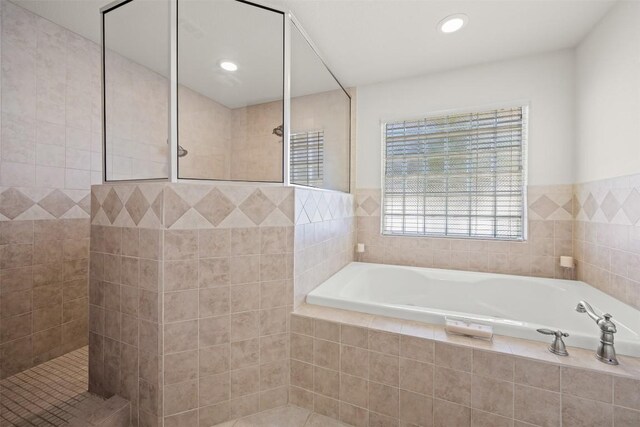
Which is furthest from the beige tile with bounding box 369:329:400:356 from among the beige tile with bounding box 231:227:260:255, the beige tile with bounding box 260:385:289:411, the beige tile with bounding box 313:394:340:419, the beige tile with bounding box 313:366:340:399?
the beige tile with bounding box 231:227:260:255

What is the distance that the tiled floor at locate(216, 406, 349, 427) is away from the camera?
1.41 m

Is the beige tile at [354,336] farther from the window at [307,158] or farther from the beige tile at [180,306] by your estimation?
the window at [307,158]

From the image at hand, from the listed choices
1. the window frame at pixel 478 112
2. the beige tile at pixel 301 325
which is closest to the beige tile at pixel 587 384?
the beige tile at pixel 301 325

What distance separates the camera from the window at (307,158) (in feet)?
5.70

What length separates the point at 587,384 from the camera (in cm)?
106

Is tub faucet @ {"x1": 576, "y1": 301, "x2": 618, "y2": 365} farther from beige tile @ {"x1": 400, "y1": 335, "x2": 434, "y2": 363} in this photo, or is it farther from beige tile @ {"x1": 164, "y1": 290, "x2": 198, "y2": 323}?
beige tile @ {"x1": 164, "y1": 290, "x2": 198, "y2": 323}

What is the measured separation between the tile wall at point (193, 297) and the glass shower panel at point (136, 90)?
176 mm

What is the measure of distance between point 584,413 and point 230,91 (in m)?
2.39

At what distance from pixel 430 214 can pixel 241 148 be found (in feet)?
6.14

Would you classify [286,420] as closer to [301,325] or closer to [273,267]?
[301,325]

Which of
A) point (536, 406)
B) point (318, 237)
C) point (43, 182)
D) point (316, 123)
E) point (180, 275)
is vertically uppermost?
point (316, 123)

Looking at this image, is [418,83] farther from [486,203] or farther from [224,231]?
[224,231]

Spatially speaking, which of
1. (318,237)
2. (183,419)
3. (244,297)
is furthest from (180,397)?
(318,237)

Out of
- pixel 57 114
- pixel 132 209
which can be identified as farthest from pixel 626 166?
pixel 57 114
